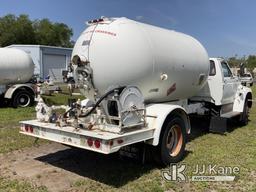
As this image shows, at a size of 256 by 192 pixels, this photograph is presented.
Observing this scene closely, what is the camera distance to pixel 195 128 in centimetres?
1052

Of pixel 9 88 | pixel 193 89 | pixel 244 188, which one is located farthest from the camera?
pixel 9 88

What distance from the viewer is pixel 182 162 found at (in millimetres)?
6930

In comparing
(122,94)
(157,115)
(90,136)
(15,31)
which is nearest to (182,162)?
(157,115)

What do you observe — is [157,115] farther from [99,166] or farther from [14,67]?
[14,67]

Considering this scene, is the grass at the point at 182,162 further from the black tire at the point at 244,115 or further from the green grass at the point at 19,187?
the black tire at the point at 244,115

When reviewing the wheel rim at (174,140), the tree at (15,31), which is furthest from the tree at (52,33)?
the wheel rim at (174,140)

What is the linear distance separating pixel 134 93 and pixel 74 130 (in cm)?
124

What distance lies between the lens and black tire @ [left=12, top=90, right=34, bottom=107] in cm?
1530

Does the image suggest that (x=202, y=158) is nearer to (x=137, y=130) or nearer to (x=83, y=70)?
(x=137, y=130)

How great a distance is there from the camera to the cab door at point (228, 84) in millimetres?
9742

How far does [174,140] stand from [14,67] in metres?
10.6

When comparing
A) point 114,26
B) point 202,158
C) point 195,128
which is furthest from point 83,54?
point 195,128

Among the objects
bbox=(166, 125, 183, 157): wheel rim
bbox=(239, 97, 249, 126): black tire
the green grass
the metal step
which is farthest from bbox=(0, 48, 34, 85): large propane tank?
bbox=(166, 125, 183, 157): wheel rim

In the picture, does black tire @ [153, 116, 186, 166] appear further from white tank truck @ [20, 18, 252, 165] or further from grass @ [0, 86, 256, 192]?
grass @ [0, 86, 256, 192]
